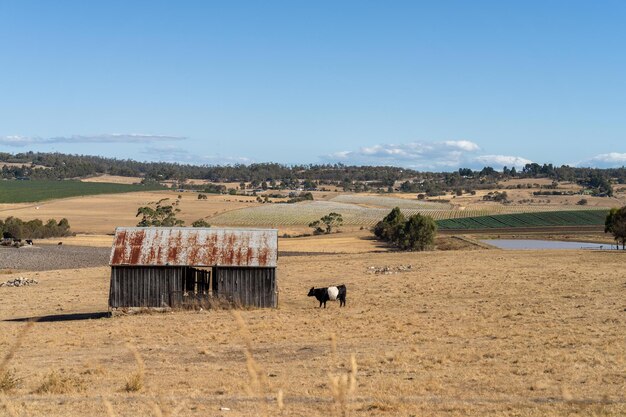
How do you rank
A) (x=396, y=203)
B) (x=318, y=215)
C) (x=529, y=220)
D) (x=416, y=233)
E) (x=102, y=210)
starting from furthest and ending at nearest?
(x=396, y=203)
(x=102, y=210)
(x=318, y=215)
(x=529, y=220)
(x=416, y=233)

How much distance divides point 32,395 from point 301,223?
114 m

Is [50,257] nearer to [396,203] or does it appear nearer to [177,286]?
[177,286]

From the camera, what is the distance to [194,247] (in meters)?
34.8

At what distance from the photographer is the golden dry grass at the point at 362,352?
14430mm

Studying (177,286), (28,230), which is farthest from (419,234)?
(28,230)

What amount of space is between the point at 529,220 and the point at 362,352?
381 feet

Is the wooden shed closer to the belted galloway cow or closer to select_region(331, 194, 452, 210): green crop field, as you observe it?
the belted galloway cow

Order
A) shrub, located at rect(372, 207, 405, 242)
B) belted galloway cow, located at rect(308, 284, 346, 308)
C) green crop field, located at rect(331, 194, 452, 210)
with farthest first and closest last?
green crop field, located at rect(331, 194, 452, 210), shrub, located at rect(372, 207, 405, 242), belted galloway cow, located at rect(308, 284, 346, 308)

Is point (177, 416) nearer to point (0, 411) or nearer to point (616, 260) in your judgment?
point (0, 411)

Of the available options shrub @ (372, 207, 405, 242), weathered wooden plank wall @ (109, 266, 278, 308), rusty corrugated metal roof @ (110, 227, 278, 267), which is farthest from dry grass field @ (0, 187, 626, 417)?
shrub @ (372, 207, 405, 242)

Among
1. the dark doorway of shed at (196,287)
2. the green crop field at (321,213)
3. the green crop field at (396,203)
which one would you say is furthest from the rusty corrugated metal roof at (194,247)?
the green crop field at (396,203)

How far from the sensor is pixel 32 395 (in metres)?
16.1

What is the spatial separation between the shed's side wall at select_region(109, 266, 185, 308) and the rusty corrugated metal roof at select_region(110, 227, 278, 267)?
390 millimetres

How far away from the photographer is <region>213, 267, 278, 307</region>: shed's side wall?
112ft
